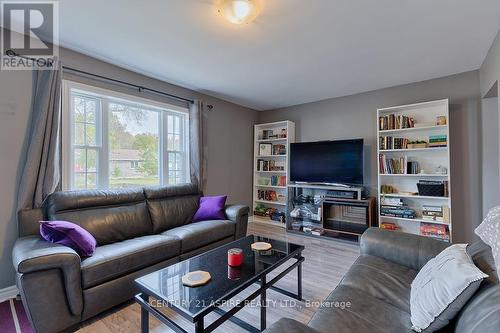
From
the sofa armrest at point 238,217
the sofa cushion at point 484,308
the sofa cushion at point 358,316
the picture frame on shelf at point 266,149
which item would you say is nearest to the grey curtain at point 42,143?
the sofa armrest at point 238,217

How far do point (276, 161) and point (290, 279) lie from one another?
113 inches

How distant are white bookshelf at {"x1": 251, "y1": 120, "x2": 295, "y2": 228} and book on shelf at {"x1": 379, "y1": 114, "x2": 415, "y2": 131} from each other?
63.7 inches

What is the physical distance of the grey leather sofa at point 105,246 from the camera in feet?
5.04

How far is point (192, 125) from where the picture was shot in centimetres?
376

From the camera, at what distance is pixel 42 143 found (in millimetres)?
2232

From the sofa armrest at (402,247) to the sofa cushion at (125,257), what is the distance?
1790mm

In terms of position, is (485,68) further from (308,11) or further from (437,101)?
(308,11)

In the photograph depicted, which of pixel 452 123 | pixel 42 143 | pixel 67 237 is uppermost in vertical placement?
pixel 452 123

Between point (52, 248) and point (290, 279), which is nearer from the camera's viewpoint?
point (52, 248)

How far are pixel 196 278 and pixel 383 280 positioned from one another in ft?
3.88

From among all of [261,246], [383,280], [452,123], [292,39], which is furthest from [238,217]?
[452,123]

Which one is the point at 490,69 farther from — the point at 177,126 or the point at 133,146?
the point at 133,146

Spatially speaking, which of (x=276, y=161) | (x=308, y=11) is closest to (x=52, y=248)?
(x=308, y=11)

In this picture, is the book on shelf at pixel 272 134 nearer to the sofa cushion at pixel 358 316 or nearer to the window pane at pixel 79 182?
the window pane at pixel 79 182
